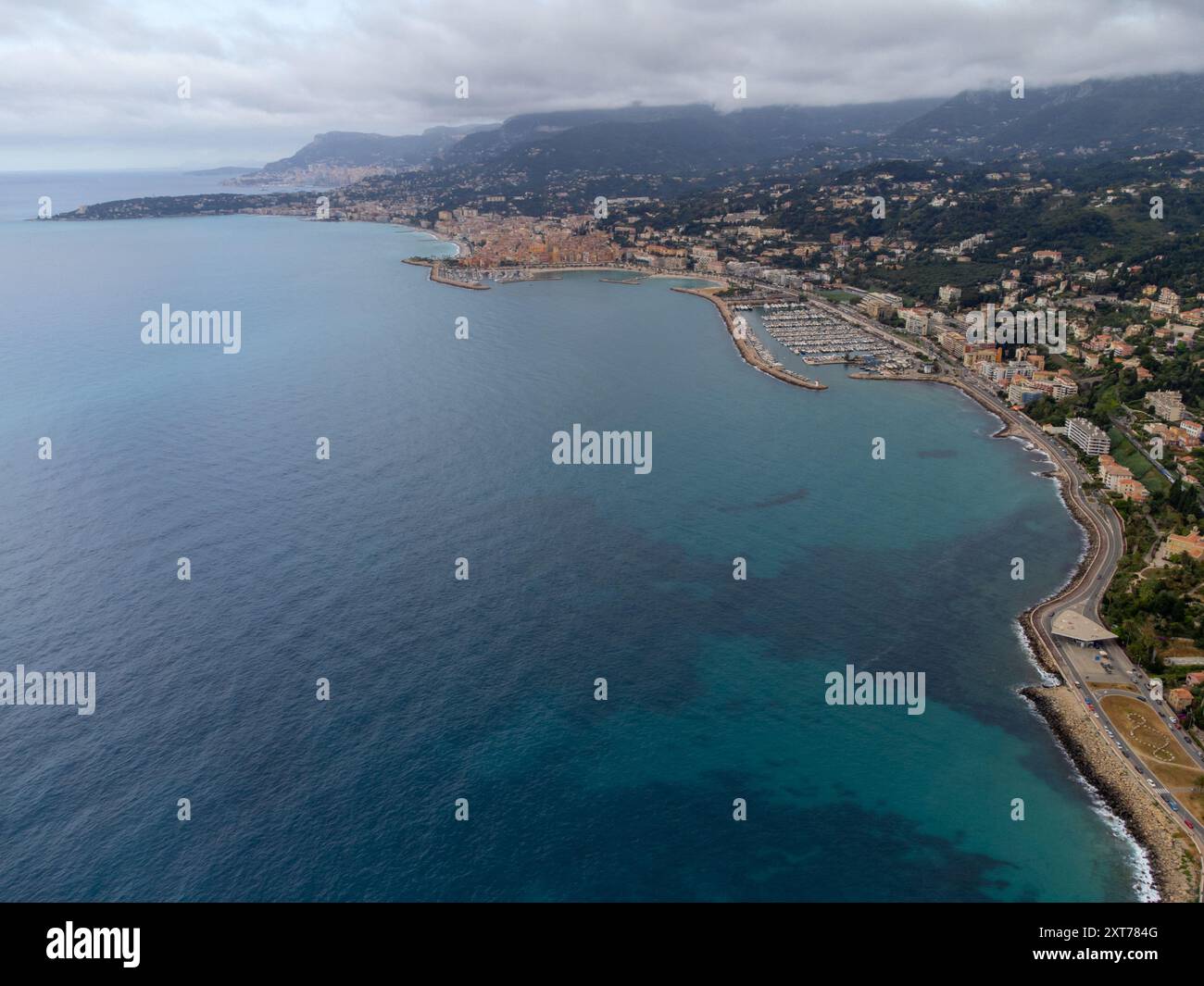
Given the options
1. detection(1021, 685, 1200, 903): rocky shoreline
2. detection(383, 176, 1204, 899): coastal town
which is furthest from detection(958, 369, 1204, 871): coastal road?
detection(1021, 685, 1200, 903): rocky shoreline

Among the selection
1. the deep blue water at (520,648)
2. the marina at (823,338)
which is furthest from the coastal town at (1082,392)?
the deep blue water at (520,648)

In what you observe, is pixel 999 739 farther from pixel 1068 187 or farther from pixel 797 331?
pixel 1068 187

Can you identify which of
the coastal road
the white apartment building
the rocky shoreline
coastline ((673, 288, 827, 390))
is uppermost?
coastline ((673, 288, 827, 390))

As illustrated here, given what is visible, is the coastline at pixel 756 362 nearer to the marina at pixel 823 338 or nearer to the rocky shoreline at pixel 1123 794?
the marina at pixel 823 338

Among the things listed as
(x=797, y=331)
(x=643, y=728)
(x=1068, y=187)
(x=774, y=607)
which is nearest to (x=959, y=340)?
(x=797, y=331)

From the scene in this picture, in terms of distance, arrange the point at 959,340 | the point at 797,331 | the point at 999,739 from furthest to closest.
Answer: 1. the point at 797,331
2. the point at 959,340
3. the point at 999,739

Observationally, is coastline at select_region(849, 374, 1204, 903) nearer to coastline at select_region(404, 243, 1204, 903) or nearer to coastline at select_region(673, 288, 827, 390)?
coastline at select_region(404, 243, 1204, 903)
